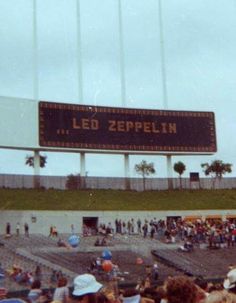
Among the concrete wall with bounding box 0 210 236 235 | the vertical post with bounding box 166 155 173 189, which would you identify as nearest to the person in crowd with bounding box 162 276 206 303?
the concrete wall with bounding box 0 210 236 235

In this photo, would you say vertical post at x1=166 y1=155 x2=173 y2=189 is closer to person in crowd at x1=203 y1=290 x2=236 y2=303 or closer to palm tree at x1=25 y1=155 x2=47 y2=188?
palm tree at x1=25 y1=155 x2=47 y2=188

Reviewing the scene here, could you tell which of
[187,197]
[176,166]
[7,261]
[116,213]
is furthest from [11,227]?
[176,166]

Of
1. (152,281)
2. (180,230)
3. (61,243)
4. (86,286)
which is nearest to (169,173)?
(180,230)

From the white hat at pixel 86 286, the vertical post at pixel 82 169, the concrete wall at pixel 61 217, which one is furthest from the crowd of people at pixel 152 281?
the vertical post at pixel 82 169

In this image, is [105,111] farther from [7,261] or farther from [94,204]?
[7,261]

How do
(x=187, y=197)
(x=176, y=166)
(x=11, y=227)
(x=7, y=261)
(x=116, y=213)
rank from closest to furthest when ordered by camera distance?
(x=7, y=261) → (x=11, y=227) → (x=116, y=213) → (x=187, y=197) → (x=176, y=166)

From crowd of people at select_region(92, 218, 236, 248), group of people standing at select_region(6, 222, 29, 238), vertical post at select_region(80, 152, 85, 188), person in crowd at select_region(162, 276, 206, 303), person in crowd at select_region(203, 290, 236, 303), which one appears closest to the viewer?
person in crowd at select_region(203, 290, 236, 303)
